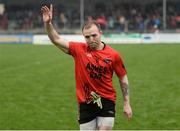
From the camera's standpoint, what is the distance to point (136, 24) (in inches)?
1944

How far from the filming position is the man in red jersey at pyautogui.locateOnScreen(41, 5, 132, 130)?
20.3 feet

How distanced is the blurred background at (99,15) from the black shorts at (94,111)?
4016cm

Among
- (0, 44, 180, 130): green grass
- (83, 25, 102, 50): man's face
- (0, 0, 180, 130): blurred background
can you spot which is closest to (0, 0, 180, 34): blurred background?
(0, 0, 180, 130): blurred background

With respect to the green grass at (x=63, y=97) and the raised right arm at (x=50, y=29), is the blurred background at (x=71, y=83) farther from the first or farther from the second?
the raised right arm at (x=50, y=29)

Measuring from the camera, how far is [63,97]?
13875 millimetres

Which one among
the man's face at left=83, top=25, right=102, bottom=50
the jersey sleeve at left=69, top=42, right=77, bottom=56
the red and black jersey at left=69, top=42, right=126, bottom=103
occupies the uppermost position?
the man's face at left=83, top=25, right=102, bottom=50

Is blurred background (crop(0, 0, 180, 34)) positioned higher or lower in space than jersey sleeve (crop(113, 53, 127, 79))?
lower

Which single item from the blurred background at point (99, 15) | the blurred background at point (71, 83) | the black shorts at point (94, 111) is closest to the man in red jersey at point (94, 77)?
the black shorts at point (94, 111)

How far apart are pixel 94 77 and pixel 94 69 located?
10 cm

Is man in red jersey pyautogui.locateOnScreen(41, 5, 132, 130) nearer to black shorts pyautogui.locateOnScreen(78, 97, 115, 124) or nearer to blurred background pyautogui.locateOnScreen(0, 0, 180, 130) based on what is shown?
black shorts pyautogui.locateOnScreen(78, 97, 115, 124)

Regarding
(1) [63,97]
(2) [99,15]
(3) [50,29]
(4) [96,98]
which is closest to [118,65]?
(4) [96,98]

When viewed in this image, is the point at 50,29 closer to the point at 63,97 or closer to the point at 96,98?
the point at 96,98

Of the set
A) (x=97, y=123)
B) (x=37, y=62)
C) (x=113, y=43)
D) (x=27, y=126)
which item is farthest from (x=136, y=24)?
(x=97, y=123)

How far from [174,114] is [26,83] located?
6735 millimetres
